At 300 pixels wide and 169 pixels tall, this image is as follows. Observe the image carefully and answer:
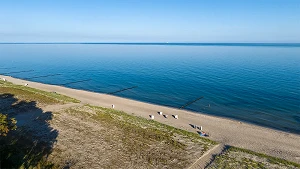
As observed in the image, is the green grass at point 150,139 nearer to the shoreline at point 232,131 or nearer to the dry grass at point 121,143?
the dry grass at point 121,143

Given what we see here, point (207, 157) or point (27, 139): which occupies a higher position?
point (27, 139)

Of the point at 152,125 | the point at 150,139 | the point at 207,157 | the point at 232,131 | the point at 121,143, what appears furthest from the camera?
the point at 152,125

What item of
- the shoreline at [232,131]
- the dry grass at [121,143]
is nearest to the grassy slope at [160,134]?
the dry grass at [121,143]

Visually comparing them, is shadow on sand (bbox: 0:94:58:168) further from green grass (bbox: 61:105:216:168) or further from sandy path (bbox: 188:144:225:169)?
sandy path (bbox: 188:144:225:169)

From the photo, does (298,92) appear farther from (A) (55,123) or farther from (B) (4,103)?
(B) (4,103)

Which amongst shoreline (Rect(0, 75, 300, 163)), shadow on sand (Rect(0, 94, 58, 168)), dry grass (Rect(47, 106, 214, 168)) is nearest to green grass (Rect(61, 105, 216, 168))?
dry grass (Rect(47, 106, 214, 168))

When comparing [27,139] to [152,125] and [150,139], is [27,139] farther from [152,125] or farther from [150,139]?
[152,125]

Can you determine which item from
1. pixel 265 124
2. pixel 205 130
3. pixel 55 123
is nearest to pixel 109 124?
pixel 55 123

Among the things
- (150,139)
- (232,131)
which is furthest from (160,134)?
(232,131)

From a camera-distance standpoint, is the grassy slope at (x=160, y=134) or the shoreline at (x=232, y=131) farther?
the shoreline at (x=232, y=131)
